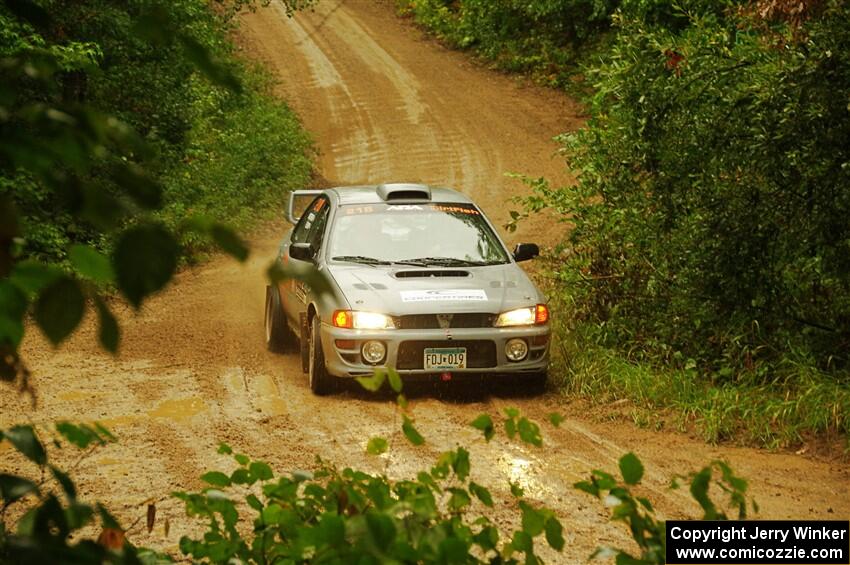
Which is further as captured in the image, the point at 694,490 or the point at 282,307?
the point at 282,307

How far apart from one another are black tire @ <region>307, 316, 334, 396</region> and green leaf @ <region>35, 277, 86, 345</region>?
7.96 metres

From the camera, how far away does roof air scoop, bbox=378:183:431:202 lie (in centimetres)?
1079

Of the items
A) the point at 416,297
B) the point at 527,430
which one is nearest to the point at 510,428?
the point at 527,430

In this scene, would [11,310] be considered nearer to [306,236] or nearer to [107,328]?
[107,328]

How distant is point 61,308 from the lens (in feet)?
5.17

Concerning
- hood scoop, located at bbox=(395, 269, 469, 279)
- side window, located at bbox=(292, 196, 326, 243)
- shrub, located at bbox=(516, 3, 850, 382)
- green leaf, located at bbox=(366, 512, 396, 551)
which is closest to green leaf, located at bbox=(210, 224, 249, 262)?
green leaf, located at bbox=(366, 512, 396, 551)

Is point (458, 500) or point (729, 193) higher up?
point (458, 500)

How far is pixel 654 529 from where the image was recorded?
102 inches

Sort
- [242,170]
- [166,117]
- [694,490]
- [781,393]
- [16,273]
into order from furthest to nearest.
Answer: [242,170], [166,117], [781,393], [694,490], [16,273]

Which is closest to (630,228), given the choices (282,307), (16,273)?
(282,307)

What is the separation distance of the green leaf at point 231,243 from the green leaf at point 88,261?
0.15 m

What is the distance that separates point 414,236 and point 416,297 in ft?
3.87

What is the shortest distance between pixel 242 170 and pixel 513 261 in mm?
11374

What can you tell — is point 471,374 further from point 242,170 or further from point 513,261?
point 242,170
